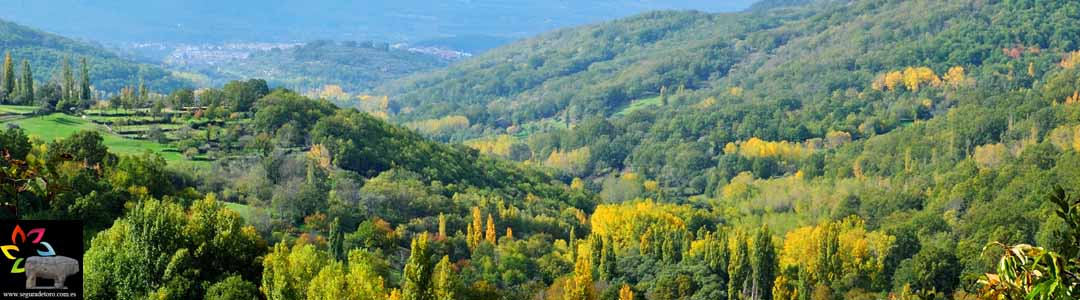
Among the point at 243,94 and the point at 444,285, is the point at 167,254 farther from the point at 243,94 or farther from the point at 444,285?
the point at 243,94

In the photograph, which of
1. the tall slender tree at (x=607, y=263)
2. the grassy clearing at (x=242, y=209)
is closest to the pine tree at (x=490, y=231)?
the tall slender tree at (x=607, y=263)

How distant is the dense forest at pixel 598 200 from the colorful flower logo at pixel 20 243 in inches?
22.8

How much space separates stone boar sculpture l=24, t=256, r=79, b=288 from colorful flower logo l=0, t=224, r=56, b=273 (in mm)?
71

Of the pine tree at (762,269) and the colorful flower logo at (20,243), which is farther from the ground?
the colorful flower logo at (20,243)

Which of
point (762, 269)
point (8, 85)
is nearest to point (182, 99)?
point (8, 85)

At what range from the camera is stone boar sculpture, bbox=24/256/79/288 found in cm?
1294

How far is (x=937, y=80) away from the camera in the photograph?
17175cm

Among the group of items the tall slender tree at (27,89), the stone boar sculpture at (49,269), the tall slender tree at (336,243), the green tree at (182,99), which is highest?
the stone boar sculpture at (49,269)

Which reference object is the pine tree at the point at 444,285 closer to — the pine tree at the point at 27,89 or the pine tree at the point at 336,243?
the pine tree at the point at 336,243

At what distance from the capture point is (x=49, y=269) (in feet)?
42.8

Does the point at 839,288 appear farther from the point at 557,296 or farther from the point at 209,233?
the point at 209,233

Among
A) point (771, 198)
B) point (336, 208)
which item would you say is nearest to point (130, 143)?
point (336, 208)

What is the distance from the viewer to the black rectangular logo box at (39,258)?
41.9 feet

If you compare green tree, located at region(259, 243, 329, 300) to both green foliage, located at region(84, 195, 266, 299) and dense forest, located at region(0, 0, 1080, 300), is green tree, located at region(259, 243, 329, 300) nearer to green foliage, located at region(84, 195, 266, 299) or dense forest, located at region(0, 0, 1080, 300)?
dense forest, located at region(0, 0, 1080, 300)
